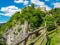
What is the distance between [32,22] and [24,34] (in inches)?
713

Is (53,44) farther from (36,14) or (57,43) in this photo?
(36,14)

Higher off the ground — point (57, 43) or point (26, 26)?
point (26, 26)

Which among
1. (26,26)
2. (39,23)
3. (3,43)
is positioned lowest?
(3,43)

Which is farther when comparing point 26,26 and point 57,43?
point 57,43

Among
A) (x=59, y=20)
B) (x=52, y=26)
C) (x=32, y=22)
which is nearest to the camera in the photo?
(x=52, y=26)

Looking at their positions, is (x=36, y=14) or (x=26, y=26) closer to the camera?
(x=26, y=26)

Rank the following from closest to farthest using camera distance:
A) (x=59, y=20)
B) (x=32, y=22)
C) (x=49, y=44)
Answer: (x=49, y=44) < (x=32, y=22) < (x=59, y=20)

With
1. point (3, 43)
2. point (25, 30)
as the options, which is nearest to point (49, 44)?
point (25, 30)

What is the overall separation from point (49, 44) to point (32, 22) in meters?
14.7

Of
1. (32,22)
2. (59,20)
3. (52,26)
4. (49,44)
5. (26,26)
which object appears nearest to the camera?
(26,26)

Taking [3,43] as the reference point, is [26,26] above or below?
above

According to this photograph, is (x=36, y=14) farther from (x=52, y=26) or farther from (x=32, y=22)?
(x=52, y=26)

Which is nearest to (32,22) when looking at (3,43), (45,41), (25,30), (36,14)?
(36,14)

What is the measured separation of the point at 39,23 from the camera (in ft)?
89.9
